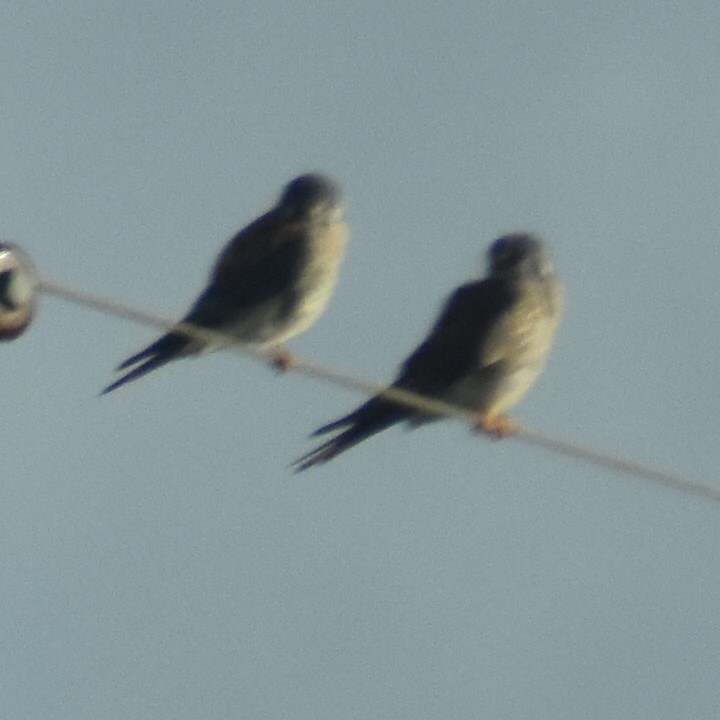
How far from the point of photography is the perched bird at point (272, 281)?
10781mm

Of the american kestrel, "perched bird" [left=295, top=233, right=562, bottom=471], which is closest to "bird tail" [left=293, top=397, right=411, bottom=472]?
"perched bird" [left=295, top=233, right=562, bottom=471]

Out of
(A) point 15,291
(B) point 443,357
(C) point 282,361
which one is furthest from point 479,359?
(A) point 15,291

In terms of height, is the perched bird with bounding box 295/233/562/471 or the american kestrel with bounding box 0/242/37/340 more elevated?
the american kestrel with bounding box 0/242/37/340

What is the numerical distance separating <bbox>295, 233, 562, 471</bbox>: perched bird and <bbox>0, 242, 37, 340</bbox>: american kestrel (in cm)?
337

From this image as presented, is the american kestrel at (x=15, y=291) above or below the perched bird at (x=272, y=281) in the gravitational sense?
above

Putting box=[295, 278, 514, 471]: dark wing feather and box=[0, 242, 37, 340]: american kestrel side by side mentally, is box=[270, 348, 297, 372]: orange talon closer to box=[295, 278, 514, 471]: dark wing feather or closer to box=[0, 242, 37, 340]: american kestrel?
box=[295, 278, 514, 471]: dark wing feather

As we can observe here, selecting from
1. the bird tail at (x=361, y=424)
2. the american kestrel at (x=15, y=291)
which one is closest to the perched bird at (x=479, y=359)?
the bird tail at (x=361, y=424)

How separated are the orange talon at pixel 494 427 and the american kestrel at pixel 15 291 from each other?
379cm

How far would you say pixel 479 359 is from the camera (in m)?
9.98

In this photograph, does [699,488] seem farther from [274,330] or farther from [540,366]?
[274,330]

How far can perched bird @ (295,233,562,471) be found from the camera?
9820 mm

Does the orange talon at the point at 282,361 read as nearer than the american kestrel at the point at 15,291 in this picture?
No

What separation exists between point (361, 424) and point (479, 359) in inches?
26.7

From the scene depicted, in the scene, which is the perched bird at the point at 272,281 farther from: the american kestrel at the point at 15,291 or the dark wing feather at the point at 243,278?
the american kestrel at the point at 15,291
